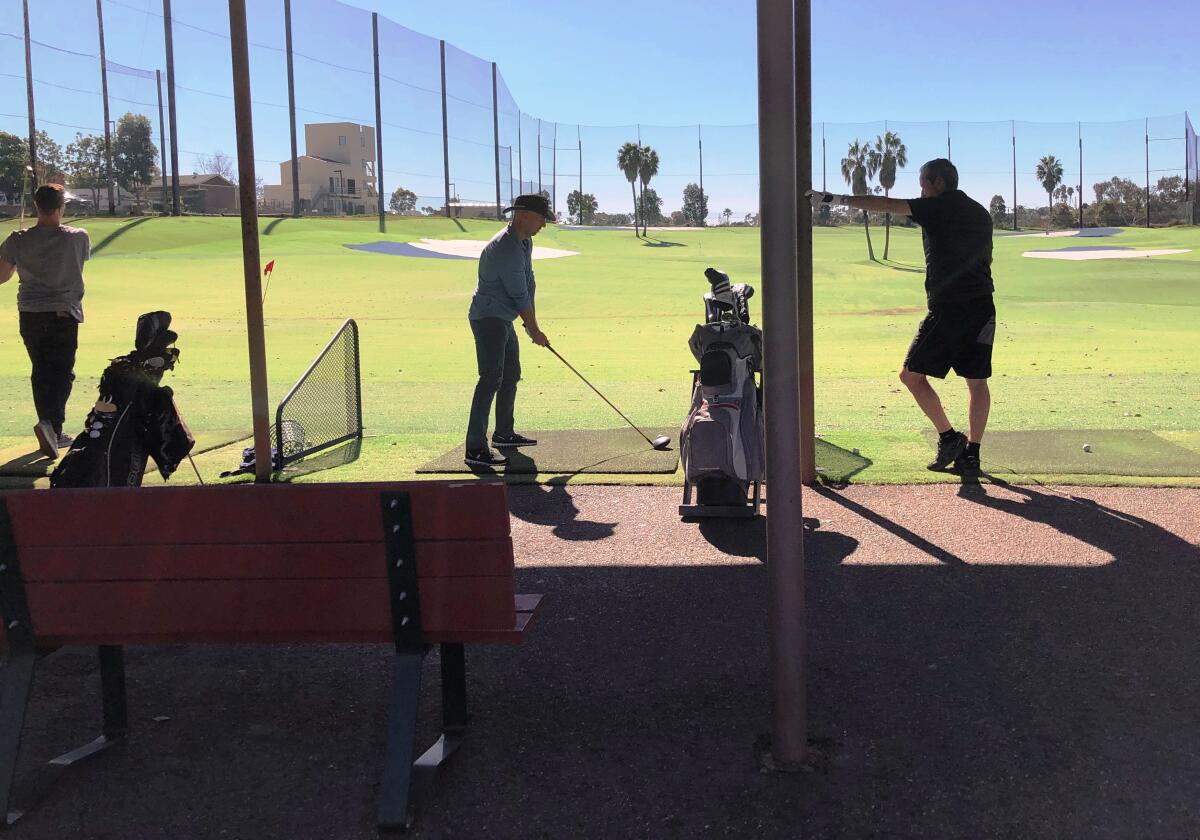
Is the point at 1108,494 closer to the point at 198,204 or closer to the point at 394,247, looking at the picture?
the point at 394,247

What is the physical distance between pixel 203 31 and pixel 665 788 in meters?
33.6

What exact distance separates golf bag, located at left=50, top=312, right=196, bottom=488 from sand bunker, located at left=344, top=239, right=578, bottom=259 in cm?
3109

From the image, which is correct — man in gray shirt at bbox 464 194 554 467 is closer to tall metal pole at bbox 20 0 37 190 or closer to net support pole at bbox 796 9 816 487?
net support pole at bbox 796 9 816 487

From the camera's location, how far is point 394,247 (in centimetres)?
3847

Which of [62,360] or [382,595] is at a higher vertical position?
[62,360]

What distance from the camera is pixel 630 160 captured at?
212 ft

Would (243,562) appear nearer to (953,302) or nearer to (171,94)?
(953,302)

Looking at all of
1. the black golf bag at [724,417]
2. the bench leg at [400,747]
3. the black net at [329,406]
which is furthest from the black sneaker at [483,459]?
the bench leg at [400,747]

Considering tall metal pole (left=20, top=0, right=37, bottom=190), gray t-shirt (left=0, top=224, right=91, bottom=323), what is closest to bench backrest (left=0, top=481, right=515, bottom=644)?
gray t-shirt (left=0, top=224, right=91, bottom=323)

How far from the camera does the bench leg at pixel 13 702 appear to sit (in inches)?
121

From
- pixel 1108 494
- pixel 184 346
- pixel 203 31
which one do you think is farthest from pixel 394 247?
pixel 1108 494

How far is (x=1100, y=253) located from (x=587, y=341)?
103 feet

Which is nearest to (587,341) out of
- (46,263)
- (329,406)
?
(329,406)

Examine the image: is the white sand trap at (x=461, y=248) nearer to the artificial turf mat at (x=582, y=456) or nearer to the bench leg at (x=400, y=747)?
the artificial turf mat at (x=582, y=456)
